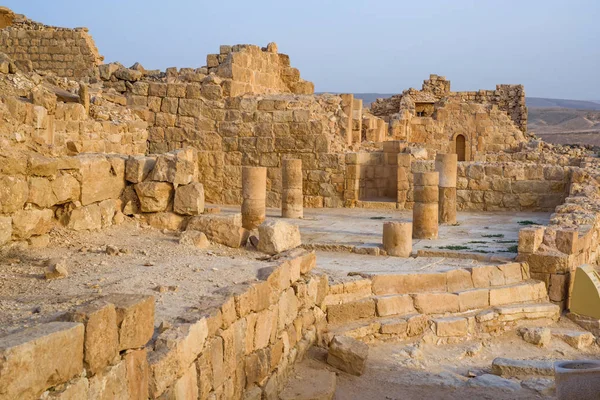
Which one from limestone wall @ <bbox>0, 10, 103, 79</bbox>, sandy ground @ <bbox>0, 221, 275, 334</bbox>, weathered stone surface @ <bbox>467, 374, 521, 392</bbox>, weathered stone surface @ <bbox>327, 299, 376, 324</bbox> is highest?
limestone wall @ <bbox>0, 10, 103, 79</bbox>

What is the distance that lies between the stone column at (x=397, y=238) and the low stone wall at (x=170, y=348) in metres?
2.64

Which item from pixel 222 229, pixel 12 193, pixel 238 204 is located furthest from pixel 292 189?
pixel 12 193

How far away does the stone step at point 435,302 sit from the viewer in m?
8.22

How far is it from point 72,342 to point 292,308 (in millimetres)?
3744

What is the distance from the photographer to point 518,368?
24.5 feet

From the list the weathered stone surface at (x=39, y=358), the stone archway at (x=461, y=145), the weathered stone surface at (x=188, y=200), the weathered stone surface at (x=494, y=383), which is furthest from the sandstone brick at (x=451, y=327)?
the stone archway at (x=461, y=145)

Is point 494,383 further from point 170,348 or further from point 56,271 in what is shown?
point 56,271

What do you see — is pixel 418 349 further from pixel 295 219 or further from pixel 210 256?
pixel 295 219

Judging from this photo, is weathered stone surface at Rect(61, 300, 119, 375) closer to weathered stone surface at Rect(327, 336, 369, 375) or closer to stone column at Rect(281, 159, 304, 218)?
weathered stone surface at Rect(327, 336, 369, 375)

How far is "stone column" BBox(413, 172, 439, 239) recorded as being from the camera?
11242 millimetres

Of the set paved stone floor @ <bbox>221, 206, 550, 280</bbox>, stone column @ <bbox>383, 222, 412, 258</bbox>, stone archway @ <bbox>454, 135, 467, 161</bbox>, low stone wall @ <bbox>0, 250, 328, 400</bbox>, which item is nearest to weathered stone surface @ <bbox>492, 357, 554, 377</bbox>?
paved stone floor @ <bbox>221, 206, 550, 280</bbox>

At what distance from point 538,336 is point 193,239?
4.37m

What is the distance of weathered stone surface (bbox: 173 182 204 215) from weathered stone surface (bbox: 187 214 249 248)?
7.4 inches

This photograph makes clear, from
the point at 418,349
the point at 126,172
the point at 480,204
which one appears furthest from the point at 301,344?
the point at 480,204
